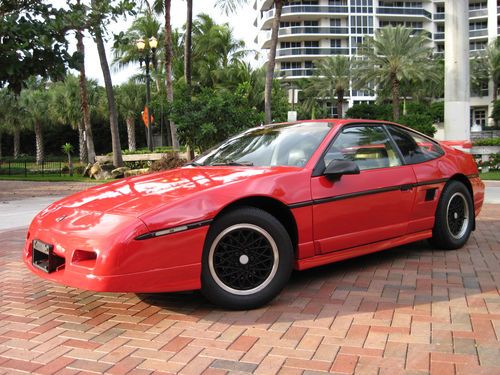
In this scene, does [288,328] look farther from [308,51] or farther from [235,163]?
[308,51]

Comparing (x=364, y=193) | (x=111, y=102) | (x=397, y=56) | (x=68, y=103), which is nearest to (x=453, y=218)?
(x=364, y=193)

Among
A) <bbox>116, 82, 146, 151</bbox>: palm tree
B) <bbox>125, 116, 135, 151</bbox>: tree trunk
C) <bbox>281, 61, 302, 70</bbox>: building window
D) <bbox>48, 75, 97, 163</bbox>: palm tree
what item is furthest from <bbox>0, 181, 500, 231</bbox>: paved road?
<bbox>281, 61, 302, 70</bbox>: building window

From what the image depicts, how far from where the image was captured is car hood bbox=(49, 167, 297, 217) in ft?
11.6

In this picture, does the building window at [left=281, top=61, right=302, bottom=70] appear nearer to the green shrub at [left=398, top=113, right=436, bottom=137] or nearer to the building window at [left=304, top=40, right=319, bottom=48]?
the building window at [left=304, top=40, right=319, bottom=48]

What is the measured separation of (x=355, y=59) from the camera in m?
49.6

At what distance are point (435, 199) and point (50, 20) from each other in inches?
258

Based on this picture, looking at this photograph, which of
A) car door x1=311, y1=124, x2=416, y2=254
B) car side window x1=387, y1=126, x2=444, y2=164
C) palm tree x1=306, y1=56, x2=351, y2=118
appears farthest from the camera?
palm tree x1=306, y1=56, x2=351, y2=118

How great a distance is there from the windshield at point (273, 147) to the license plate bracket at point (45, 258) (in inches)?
64.2

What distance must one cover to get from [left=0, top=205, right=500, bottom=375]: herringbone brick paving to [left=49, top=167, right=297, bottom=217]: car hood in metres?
0.77

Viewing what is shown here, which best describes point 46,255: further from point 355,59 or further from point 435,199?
point 355,59

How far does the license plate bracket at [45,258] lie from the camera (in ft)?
11.8

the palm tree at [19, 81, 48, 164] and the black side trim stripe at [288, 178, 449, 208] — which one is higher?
the palm tree at [19, 81, 48, 164]

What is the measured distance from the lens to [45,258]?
3766 millimetres

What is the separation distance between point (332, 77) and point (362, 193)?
51149mm
